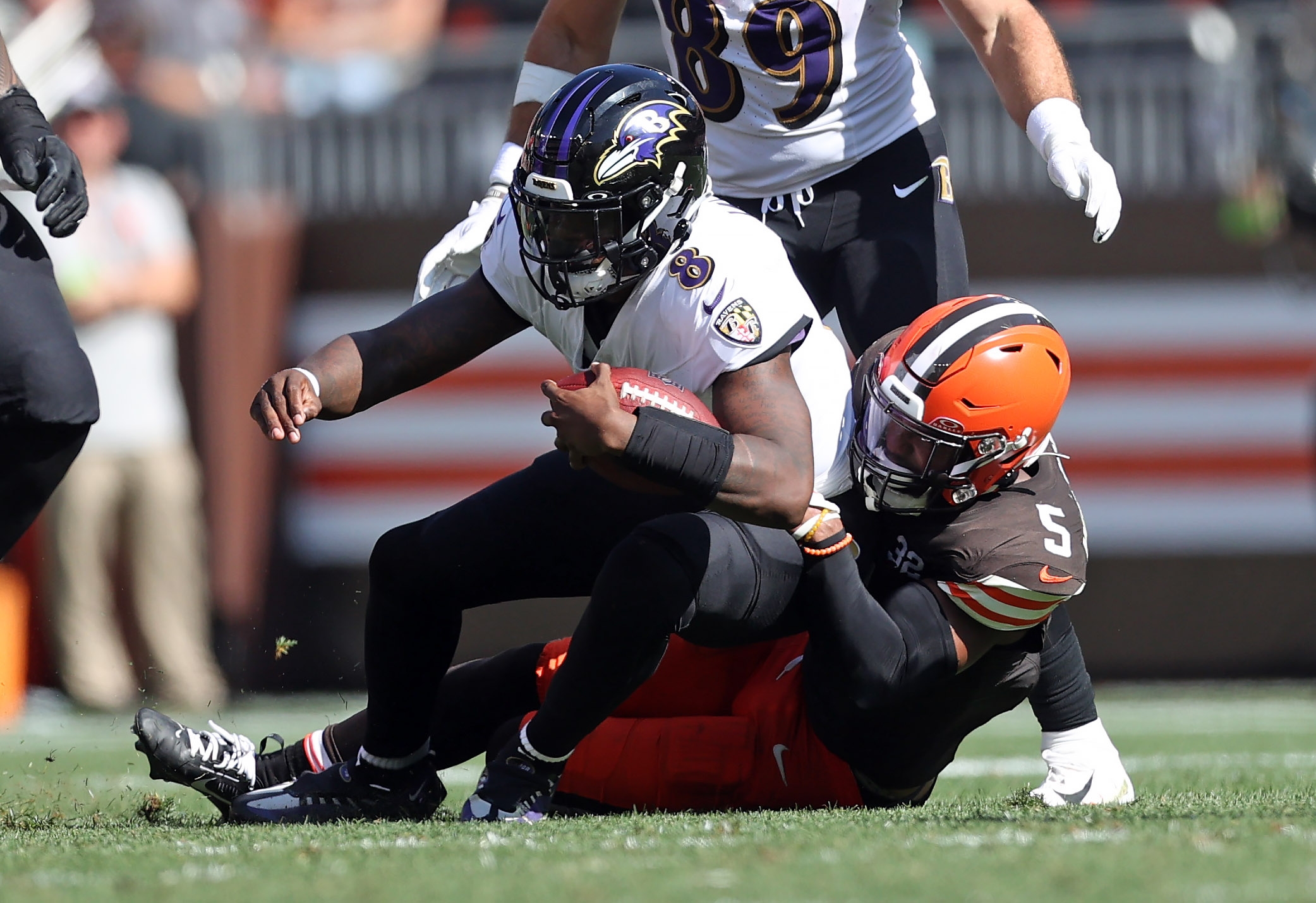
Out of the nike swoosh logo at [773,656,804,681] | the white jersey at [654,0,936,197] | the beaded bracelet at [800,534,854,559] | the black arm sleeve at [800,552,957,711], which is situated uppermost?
the white jersey at [654,0,936,197]

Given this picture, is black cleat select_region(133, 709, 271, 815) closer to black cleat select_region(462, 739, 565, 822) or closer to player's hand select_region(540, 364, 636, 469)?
black cleat select_region(462, 739, 565, 822)

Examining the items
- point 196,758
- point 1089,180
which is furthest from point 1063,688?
point 196,758

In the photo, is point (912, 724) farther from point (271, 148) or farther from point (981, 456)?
point (271, 148)

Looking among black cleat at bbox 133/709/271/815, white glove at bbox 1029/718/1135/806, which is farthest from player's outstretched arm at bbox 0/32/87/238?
white glove at bbox 1029/718/1135/806

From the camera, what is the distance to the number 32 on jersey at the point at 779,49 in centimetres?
374

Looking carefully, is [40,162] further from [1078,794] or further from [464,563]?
[1078,794]

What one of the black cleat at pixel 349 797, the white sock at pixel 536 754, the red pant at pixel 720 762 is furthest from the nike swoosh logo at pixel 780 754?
the black cleat at pixel 349 797

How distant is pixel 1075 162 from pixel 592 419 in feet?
4.69

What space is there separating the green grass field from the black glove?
1275 millimetres

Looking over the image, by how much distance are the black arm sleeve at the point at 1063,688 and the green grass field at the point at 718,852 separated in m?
0.20

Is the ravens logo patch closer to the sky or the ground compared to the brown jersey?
closer to the sky

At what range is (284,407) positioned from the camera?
9.83ft

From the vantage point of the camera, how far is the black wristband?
266 centimetres

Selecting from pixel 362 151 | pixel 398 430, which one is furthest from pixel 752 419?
pixel 362 151
